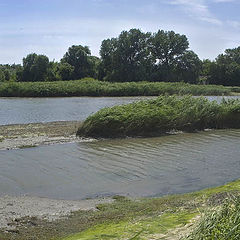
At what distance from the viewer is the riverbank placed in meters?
5.66

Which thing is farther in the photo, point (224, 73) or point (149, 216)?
point (224, 73)

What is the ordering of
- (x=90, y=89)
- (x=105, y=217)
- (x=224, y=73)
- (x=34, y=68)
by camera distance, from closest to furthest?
(x=105, y=217) → (x=90, y=89) → (x=34, y=68) → (x=224, y=73)

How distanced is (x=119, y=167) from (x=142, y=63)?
70.4 metres

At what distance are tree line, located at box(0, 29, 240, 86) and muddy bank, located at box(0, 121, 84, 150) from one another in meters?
57.4

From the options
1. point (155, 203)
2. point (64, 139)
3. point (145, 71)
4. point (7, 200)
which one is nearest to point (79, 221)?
point (155, 203)

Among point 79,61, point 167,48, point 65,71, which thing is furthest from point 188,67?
point 65,71

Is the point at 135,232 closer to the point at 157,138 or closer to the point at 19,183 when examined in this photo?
the point at 19,183

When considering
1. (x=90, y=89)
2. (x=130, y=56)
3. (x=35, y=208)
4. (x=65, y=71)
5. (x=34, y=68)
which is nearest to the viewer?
(x=35, y=208)

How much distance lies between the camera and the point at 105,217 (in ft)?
24.7

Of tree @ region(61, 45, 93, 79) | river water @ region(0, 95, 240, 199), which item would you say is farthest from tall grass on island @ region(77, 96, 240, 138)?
tree @ region(61, 45, 93, 79)

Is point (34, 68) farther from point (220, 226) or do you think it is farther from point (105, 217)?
point (220, 226)

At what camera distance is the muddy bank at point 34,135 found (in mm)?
16141

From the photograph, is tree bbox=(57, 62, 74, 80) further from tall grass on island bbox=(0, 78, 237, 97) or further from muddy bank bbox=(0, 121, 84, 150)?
muddy bank bbox=(0, 121, 84, 150)

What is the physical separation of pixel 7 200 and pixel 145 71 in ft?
238
